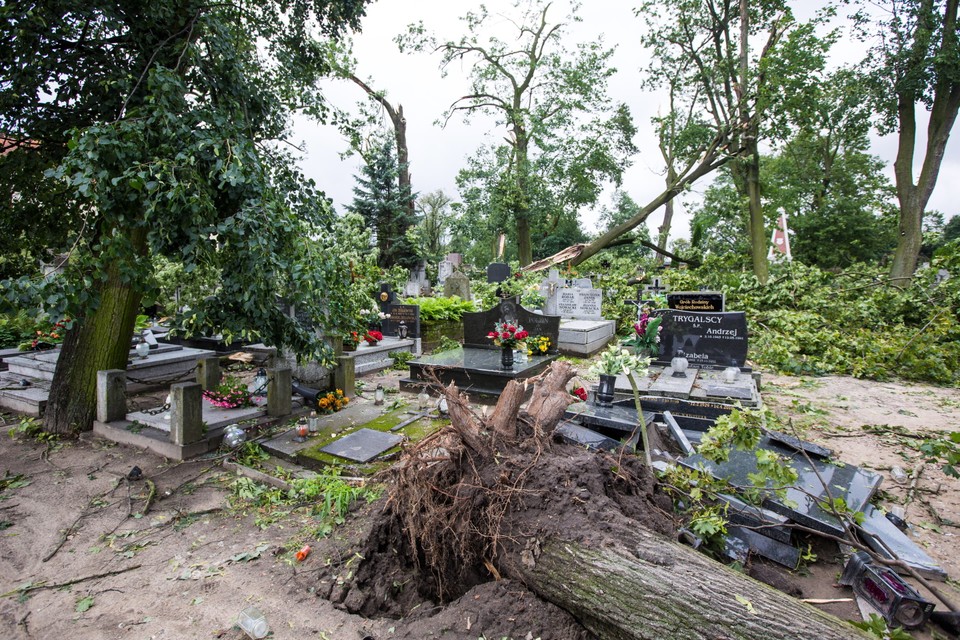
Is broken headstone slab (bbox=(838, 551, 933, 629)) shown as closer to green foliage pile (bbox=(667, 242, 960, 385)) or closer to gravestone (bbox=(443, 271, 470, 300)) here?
green foliage pile (bbox=(667, 242, 960, 385))

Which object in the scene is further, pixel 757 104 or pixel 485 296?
pixel 757 104

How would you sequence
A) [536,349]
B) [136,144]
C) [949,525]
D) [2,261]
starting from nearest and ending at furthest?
[949,525] → [136,144] → [2,261] → [536,349]

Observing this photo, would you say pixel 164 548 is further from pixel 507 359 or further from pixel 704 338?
pixel 704 338

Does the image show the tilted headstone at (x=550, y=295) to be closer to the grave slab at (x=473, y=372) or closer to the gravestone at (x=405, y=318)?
the gravestone at (x=405, y=318)

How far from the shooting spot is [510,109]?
Result: 2194 centimetres

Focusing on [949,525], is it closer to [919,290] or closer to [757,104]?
[919,290]

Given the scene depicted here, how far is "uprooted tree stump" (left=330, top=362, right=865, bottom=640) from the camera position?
73.7 inches

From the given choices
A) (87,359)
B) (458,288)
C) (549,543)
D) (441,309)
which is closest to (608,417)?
(549,543)

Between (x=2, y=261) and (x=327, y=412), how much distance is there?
3.38 metres

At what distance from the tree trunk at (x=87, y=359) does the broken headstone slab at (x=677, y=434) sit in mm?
5751

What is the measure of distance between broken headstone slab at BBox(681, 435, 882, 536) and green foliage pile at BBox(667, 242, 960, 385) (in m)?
6.03

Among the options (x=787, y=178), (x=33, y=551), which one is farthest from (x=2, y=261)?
(x=787, y=178)

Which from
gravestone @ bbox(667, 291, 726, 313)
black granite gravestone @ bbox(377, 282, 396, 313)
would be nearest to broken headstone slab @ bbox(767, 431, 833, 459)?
gravestone @ bbox(667, 291, 726, 313)

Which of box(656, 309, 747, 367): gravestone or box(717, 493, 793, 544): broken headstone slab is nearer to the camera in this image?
box(717, 493, 793, 544): broken headstone slab
